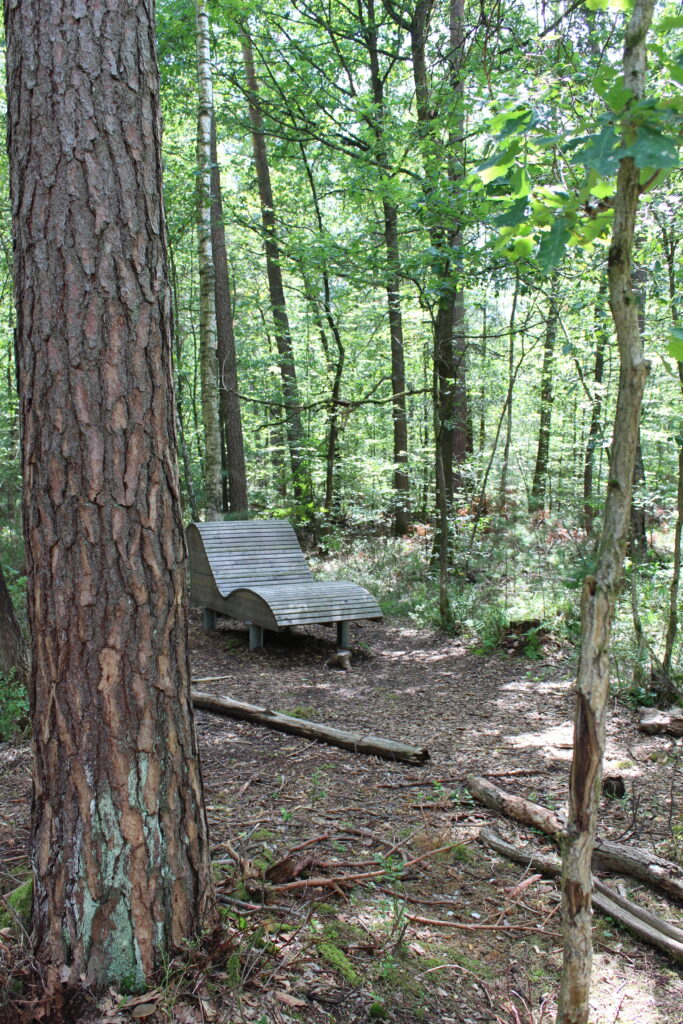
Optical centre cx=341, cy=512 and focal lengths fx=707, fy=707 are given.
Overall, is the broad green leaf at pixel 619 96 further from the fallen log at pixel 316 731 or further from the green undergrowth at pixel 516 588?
the green undergrowth at pixel 516 588

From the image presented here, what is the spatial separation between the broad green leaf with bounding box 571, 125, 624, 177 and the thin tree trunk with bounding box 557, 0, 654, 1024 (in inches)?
7.8

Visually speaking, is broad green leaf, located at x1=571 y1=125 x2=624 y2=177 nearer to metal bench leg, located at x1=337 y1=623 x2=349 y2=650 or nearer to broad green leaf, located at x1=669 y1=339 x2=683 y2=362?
broad green leaf, located at x1=669 y1=339 x2=683 y2=362

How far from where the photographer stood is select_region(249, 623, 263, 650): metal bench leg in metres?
7.17

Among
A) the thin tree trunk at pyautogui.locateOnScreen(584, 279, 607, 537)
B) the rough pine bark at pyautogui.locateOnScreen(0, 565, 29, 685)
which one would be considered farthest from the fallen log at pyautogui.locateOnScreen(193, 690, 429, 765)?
the thin tree trunk at pyautogui.locateOnScreen(584, 279, 607, 537)

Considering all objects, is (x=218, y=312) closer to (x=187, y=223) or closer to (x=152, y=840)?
(x=187, y=223)

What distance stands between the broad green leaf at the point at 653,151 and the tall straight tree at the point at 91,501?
4.79ft

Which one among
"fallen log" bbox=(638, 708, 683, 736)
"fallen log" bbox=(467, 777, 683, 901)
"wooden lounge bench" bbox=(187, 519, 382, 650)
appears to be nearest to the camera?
"fallen log" bbox=(467, 777, 683, 901)

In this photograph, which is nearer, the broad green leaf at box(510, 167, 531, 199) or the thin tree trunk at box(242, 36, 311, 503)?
the broad green leaf at box(510, 167, 531, 199)

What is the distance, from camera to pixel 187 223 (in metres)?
11.6

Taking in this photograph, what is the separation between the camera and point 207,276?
984 cm

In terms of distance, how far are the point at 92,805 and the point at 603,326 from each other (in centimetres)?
678

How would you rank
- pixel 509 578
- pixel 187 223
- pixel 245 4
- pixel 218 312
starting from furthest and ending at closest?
pixel 218 312
pixel 187 223
pixel 245 4
pixel 509 578

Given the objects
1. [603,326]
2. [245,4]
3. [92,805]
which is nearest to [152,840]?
[92,805]

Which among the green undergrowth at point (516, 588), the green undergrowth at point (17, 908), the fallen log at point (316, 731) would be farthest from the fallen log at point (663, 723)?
the green undergrowth at point (17, 908)
